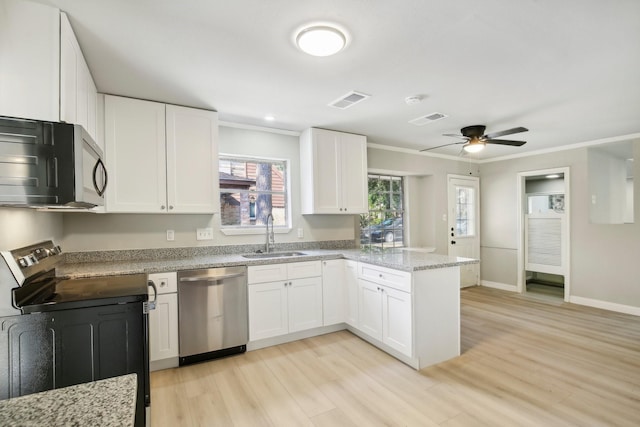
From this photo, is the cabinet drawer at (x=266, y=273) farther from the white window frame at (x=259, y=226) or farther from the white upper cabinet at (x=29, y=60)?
the white upper cabinet at (x=29, y=60)

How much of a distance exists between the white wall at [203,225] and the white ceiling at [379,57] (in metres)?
0.37

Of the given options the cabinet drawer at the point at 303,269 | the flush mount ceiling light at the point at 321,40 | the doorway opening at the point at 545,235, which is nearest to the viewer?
the flush mount ceiling light at the point at 321,40

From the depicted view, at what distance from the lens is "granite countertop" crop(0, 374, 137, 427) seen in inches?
25.5

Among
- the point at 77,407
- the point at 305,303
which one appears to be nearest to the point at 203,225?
the point at 305,303

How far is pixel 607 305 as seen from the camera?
167 inches

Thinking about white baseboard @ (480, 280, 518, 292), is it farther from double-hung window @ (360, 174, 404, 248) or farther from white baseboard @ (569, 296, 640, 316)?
double-hung window @ (360, 174, 404, 248)

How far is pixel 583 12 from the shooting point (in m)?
1.67

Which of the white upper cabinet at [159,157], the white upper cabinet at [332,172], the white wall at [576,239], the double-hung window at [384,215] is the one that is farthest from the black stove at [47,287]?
the white wall at [576,239]

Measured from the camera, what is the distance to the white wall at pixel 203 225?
282 centimetres

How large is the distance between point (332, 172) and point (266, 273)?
4.94 ft

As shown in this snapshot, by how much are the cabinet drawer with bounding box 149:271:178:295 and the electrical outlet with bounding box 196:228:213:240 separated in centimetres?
71

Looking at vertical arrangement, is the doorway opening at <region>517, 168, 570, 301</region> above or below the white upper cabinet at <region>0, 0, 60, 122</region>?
below

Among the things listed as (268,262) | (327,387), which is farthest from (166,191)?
(327,387)

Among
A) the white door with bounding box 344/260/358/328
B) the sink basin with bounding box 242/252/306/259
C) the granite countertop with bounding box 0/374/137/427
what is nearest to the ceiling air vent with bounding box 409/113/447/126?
the white door with bounding box 344/260/358/328
